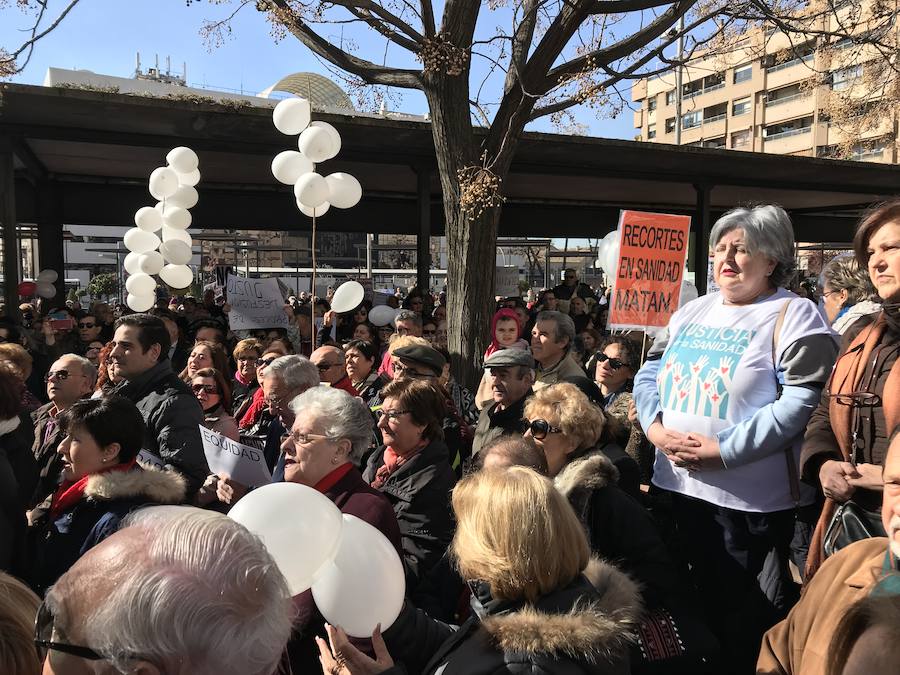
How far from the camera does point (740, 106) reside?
61.5 metres

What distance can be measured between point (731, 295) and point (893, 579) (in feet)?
5.64

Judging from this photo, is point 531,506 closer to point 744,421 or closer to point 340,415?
point 744,421

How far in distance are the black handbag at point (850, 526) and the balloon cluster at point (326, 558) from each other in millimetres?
1313

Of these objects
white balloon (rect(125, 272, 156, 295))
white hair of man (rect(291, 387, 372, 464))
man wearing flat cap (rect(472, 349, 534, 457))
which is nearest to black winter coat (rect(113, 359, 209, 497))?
white hair of man (rect(291, 387, 372, 464))

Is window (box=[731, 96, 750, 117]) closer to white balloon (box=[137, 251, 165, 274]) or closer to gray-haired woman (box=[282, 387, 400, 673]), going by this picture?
white balloon (box=[137, 251, 165, 274])

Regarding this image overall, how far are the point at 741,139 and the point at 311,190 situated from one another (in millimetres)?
62876

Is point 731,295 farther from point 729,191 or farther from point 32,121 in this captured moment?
point 729,191

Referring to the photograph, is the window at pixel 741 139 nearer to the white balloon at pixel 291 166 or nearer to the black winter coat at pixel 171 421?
the white balloon at pixel 291 166

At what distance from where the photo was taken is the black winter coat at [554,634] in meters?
1.70

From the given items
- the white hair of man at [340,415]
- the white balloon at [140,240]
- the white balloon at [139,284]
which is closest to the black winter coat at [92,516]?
the white hair of man at [340,415]

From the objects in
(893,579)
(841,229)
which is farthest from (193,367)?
(841,229)

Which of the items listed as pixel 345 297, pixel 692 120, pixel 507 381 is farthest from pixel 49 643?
pixel 692 120

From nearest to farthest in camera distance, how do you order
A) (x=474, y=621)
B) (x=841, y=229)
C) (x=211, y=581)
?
(x=211, y=581) < (x=474, y=621) < (x=841, y=229)

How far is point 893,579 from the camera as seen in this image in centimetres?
136
